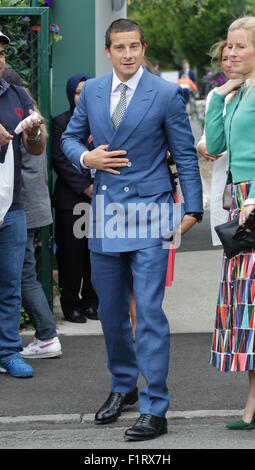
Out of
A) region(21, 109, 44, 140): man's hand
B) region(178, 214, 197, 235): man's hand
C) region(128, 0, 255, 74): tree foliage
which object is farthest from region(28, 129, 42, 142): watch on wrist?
region(128, 0, 255, 74): tree foliage

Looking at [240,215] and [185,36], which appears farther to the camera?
[185,36]

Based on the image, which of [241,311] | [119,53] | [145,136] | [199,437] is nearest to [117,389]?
[199,437]

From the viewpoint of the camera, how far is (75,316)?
7438 millimetres

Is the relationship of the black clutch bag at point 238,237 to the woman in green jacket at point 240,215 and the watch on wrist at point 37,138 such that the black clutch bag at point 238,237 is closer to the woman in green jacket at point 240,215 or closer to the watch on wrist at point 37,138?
the woman in green jacket at point 240,215

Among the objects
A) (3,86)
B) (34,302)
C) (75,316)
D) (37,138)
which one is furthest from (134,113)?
(75,316)

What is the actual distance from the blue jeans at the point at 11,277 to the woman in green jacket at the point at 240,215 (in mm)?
1681

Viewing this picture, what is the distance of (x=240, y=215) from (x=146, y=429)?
46.2 inches

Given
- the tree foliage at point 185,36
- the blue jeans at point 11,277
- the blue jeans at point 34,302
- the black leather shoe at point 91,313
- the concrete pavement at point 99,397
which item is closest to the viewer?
the concrete pavement at point 99,397

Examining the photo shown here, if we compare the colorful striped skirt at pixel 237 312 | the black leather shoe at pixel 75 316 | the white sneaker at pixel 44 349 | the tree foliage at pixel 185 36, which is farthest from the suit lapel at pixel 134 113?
the tree foliage at pixel 185 36

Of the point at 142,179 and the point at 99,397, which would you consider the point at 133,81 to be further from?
the point at 99,397

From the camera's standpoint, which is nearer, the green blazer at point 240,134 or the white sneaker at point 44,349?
the green blazer at point 240,134

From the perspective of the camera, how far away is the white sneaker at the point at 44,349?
6.41m

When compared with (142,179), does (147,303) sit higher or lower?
lower

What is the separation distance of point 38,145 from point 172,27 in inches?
1997
